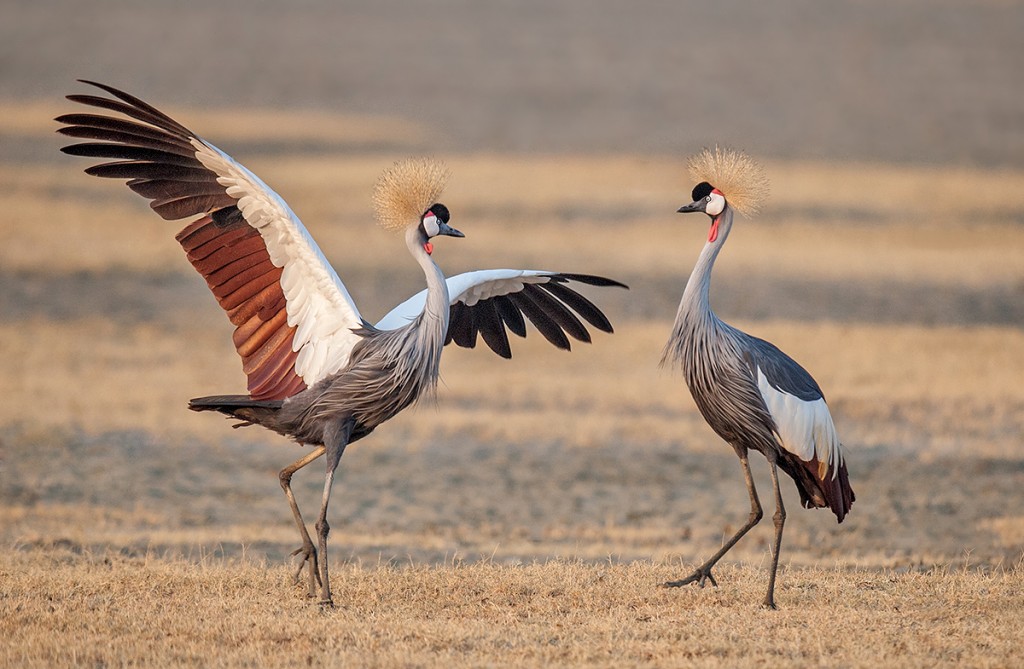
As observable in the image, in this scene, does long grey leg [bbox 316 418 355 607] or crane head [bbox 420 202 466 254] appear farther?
crane head [bbox 420 202 466 254]

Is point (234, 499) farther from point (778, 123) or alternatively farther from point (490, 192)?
point (778, 123)

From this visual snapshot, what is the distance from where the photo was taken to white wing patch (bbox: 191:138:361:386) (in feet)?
22.1

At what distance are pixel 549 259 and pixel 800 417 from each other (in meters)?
11.4

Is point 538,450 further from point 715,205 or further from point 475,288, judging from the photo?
point 715,205

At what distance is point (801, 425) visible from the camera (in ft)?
21.9

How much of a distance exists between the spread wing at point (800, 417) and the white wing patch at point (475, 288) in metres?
1.46

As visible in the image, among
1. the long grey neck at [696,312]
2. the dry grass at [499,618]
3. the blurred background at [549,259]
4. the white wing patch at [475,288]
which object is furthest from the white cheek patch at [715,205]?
the blurred background at [549,259]

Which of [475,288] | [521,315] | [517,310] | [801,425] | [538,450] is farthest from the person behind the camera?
[538,450]

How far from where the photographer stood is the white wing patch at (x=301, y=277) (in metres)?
6.73

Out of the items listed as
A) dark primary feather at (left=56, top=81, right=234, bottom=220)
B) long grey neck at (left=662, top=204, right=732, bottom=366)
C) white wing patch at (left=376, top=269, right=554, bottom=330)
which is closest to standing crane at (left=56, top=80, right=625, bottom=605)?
dark primary feather at (left=56, top=81, right=234, bottom=220)

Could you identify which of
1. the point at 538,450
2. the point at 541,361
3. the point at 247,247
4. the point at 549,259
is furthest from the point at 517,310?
the point at 549,259

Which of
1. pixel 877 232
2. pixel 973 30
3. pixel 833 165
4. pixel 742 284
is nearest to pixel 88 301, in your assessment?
pixel 742 284

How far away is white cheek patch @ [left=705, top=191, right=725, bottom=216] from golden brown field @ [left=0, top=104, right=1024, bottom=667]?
72.1 inches

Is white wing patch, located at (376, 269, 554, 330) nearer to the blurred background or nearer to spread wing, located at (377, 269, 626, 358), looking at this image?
Result: spread wing, located at (377, 269, 626, 358)
